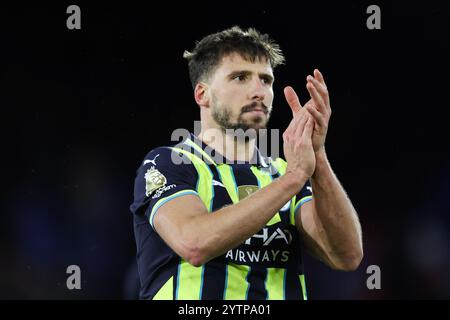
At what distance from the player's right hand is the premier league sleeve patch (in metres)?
0.53

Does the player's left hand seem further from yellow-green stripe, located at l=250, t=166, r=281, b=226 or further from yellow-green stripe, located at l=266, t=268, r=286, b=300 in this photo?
yellow-green stripe, located at l=266, t=268, r=286, b=300

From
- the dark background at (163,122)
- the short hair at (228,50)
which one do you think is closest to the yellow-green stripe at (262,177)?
the short hair at (228,50)

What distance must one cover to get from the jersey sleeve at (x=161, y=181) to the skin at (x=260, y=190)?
0.05m

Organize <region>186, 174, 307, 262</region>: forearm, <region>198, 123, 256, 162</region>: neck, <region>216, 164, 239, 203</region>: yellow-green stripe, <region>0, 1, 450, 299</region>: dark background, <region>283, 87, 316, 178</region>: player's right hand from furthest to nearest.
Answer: <region>0, 1, 450, 299</region>: dark background → <region>198, 123, 256, 162</region>: neck → <region>216, 164, 239, 203</region>: yellow-green stripe → <region>283, 87, 316, 178</region>: player's right hand → <region>186, 174, 307, 262</region>: forearm

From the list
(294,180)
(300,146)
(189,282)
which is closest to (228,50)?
(300,146)

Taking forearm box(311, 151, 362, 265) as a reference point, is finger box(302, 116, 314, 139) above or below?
above

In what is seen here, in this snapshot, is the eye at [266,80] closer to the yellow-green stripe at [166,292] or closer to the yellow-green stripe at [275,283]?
the yellow-green stripe at [275,283]

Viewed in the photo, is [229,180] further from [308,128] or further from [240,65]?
[240,65]

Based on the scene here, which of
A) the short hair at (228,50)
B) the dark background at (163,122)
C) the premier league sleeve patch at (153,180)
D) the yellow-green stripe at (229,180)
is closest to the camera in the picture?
the premier league sleeve patch at (153,180)

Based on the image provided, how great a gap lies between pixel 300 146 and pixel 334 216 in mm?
364

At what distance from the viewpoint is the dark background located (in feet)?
19.2

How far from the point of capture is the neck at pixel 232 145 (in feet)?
9.95

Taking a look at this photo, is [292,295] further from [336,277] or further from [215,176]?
[336,277]

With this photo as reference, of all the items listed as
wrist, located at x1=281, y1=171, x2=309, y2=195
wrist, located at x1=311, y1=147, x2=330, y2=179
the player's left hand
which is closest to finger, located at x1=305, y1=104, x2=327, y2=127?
the player's left hand
